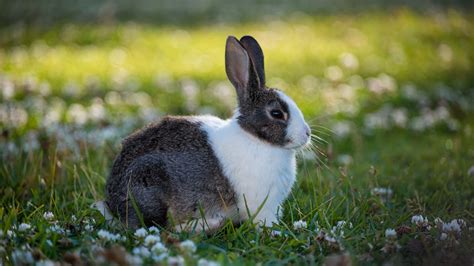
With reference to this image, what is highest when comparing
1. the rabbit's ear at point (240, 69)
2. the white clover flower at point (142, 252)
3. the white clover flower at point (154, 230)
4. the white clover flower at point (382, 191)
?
the rabbit's ear at point (240, 69)

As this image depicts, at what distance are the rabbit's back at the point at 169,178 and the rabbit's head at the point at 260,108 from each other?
424mm

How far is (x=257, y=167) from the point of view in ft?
16.8

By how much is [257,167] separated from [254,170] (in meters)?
0.03

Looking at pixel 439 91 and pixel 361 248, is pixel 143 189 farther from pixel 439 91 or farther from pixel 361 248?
pixel 439 91

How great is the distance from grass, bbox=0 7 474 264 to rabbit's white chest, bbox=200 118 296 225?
10.0 inches

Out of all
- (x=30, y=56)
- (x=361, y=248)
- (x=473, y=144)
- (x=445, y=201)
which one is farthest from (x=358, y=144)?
(x=30, y=56)

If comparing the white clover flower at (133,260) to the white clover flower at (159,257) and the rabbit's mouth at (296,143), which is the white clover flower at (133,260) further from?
the rabbit's mouth at (296,143)

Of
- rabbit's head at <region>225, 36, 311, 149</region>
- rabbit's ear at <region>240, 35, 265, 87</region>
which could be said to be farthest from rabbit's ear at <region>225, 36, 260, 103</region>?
rabbit's ear at <region>240, 35, 265, 87</region>

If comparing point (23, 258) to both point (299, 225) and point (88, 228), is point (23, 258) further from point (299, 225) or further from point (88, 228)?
point (299, 225)

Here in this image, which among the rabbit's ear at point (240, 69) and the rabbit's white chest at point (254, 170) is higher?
the rabbit's ear at point (240, 69)

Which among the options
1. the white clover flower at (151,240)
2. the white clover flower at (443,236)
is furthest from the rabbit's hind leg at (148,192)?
the white clover flower at (443,236)

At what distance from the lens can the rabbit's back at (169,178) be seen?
16.5ft

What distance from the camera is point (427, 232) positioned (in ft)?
16.0

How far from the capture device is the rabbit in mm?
5055
